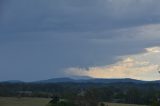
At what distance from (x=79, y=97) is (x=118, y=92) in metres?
56.7

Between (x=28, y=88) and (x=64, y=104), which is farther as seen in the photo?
(x=28, y=88)

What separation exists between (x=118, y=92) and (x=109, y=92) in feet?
20.7

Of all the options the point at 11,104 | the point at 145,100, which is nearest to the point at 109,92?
the point at 145,100

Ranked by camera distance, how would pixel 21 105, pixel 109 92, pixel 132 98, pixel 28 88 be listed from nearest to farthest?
pixel 21 105 → pixel 132 98 → pixel 109 92 → pixel 28 88

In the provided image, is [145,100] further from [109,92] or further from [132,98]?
[109,92]

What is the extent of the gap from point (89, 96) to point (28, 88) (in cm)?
9970

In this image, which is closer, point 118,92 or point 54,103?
point 54,103

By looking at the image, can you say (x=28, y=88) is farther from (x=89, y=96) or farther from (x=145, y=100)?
(x=89, y=96)

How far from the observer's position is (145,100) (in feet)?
371

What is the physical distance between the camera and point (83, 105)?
83688 millimetres

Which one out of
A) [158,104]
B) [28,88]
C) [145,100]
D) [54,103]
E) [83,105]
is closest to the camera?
[158,104]

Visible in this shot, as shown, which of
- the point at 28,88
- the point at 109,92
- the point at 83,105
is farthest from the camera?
the point at 28,88

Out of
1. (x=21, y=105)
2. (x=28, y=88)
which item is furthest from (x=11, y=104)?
(x=28, y=88)

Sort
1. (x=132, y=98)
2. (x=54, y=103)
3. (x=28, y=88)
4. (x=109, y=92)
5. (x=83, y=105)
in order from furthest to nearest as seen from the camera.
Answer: (x=28, y=88)
(x=109, y=92)
(x=132, y=98)
(x=54, y=103)
(x=83, y=105)
